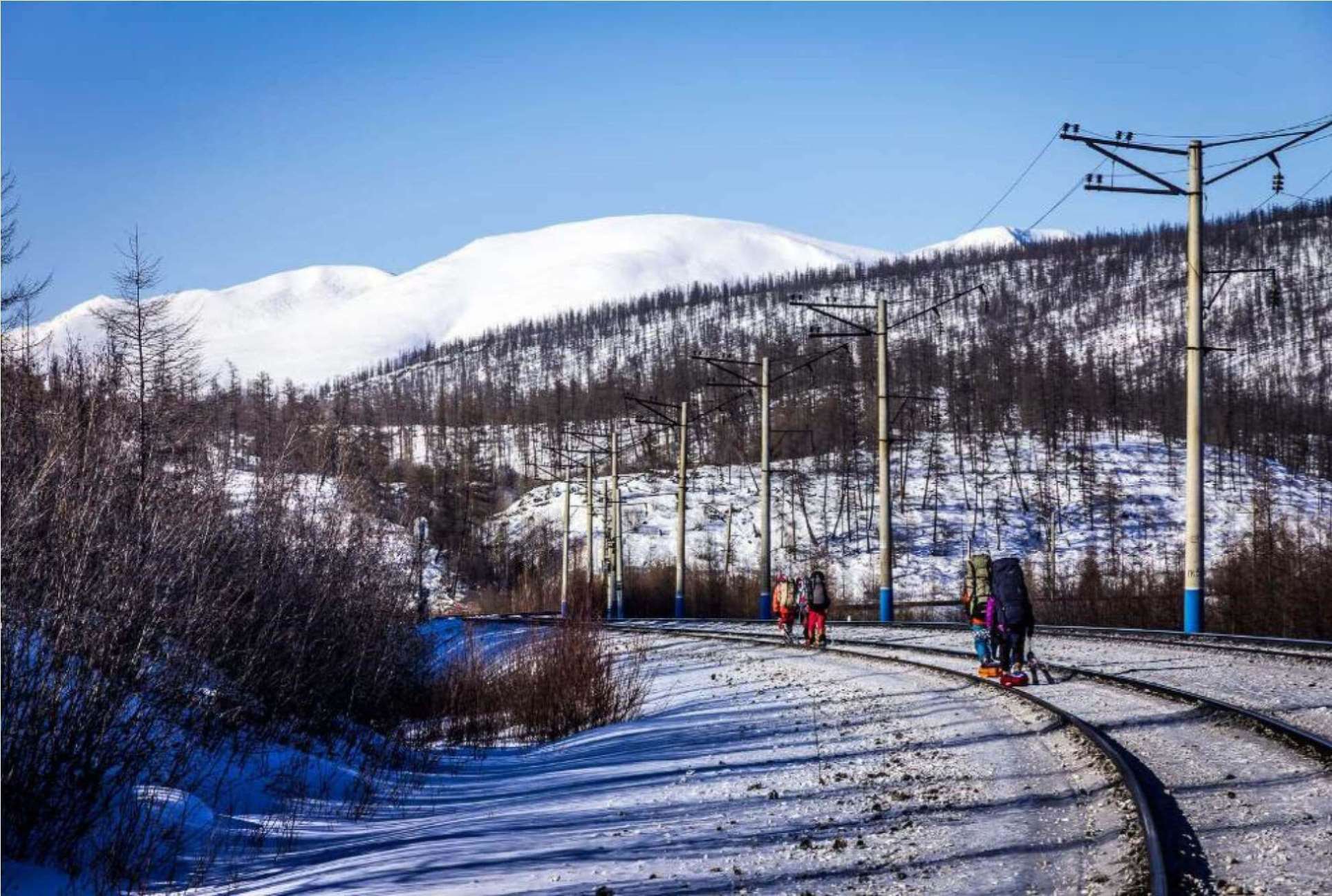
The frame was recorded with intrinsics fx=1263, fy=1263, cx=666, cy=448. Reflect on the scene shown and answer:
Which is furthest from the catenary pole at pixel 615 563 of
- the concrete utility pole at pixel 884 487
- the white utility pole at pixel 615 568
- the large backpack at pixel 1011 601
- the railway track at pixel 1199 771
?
the railway track at pixel 1199 771

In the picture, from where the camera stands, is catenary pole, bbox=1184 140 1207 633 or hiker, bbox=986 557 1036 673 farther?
catenary pole, bbox=1184 140 1207 633

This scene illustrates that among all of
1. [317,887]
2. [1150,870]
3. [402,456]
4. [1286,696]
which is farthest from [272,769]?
[402,456]

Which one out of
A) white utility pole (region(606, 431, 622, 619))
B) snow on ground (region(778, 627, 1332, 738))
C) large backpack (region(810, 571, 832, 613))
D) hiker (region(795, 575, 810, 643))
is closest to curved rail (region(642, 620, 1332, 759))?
snow on ground (region(778, 627, 1332, 738))

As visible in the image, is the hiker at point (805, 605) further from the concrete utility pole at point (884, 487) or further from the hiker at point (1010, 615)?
the hiker at point (1010, 615)

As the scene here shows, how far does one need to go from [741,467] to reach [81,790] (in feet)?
391

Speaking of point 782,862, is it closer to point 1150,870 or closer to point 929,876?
point 929,876

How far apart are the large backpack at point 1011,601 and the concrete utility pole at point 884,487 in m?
18.0

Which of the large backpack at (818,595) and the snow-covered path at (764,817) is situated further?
the large backpack at (818,595)

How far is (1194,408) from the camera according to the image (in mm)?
24875

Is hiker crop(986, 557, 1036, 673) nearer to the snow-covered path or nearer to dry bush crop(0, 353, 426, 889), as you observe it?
the snow-covered path

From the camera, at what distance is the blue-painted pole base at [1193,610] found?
906 inches

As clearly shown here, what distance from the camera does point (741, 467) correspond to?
417 ft

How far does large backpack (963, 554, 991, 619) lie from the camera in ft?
55.6

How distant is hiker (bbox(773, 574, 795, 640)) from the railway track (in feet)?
38.4
